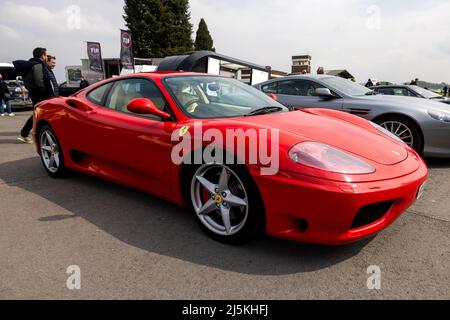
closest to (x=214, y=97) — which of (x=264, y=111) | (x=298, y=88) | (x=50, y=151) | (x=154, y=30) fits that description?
(x=264, y=111)

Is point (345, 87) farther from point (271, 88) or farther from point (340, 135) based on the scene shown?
point (340, 135)

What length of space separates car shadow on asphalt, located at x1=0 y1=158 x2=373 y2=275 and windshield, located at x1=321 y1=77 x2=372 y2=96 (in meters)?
3.43

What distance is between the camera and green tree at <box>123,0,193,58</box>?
1459 inches

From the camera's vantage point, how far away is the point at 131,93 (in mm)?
3156

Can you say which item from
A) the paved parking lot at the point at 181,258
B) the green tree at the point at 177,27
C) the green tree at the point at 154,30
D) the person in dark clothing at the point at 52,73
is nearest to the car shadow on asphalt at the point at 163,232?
the paved parking lot at the point at 181,258

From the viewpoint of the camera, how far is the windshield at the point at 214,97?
2719 mm

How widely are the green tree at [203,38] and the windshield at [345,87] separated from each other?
1813 inches

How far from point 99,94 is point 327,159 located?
249cm

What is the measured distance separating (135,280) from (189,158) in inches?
34.4

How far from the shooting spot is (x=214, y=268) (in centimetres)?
207

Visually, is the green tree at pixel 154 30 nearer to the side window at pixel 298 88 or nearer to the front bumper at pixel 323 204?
the side window at pixel 298 88

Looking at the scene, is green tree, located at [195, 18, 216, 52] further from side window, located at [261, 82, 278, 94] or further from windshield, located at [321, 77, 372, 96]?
windshield, located at [321, 77, 372, 96]
